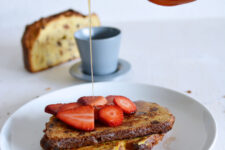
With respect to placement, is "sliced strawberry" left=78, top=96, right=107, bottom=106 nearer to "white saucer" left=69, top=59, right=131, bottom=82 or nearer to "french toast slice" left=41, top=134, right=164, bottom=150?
"french toast slice" left=41, top=134, right=164, bottom=150

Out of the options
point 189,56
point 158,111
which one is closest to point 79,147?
point 158,111

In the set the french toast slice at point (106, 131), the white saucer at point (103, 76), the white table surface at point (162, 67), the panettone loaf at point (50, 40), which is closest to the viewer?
the french toast slice at point (106, 131)

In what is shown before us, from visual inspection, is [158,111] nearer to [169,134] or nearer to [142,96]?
[169,134]

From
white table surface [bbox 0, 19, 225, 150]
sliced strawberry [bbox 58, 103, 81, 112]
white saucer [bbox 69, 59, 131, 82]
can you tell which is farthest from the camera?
white saucer [bbox 69, 59, 131, 82]

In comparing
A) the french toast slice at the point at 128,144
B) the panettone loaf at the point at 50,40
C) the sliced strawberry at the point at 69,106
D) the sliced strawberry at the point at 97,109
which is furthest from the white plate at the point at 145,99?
the panettone loaf at the point at 50,40

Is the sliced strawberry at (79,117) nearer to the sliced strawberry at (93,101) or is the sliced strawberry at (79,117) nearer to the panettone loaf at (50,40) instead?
the sliced strawberry at (93,101)

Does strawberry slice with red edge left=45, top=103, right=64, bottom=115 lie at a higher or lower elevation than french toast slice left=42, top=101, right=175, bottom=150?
higher

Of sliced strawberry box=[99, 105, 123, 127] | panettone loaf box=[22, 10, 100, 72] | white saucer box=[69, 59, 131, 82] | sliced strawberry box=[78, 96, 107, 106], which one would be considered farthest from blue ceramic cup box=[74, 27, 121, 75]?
sliced strawberry box=[99, 105, 123, 127]

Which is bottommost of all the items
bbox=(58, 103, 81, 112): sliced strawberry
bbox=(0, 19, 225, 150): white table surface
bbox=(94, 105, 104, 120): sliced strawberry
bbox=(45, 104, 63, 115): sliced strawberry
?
bbox=(0, 19, 225, 150): white table surface

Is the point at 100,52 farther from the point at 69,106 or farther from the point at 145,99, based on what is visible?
the point at 69,106
